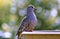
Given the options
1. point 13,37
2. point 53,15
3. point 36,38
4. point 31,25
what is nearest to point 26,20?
point 31,25

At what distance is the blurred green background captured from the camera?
198 inches

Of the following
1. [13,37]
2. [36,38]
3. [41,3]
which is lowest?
[13,37]

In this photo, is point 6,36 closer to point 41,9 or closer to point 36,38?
point 41,9

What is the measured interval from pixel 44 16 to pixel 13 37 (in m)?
0.83

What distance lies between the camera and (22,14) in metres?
5.18

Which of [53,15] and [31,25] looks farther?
[53,15]

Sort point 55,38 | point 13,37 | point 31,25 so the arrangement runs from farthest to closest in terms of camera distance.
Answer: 1. point 13,37
2. point 31,25
3. point 55,38

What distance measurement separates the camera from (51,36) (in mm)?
1646

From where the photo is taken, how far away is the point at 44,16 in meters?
5.11

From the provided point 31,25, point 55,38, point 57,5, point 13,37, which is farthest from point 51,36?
point 57,5

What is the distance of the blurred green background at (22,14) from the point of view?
16.5ft

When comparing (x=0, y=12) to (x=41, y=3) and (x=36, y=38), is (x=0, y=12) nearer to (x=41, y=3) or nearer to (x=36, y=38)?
(x=41, y=3)

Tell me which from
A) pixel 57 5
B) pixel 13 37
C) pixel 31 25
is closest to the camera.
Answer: pixel 31 25

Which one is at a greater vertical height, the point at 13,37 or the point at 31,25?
the point at 31,25
